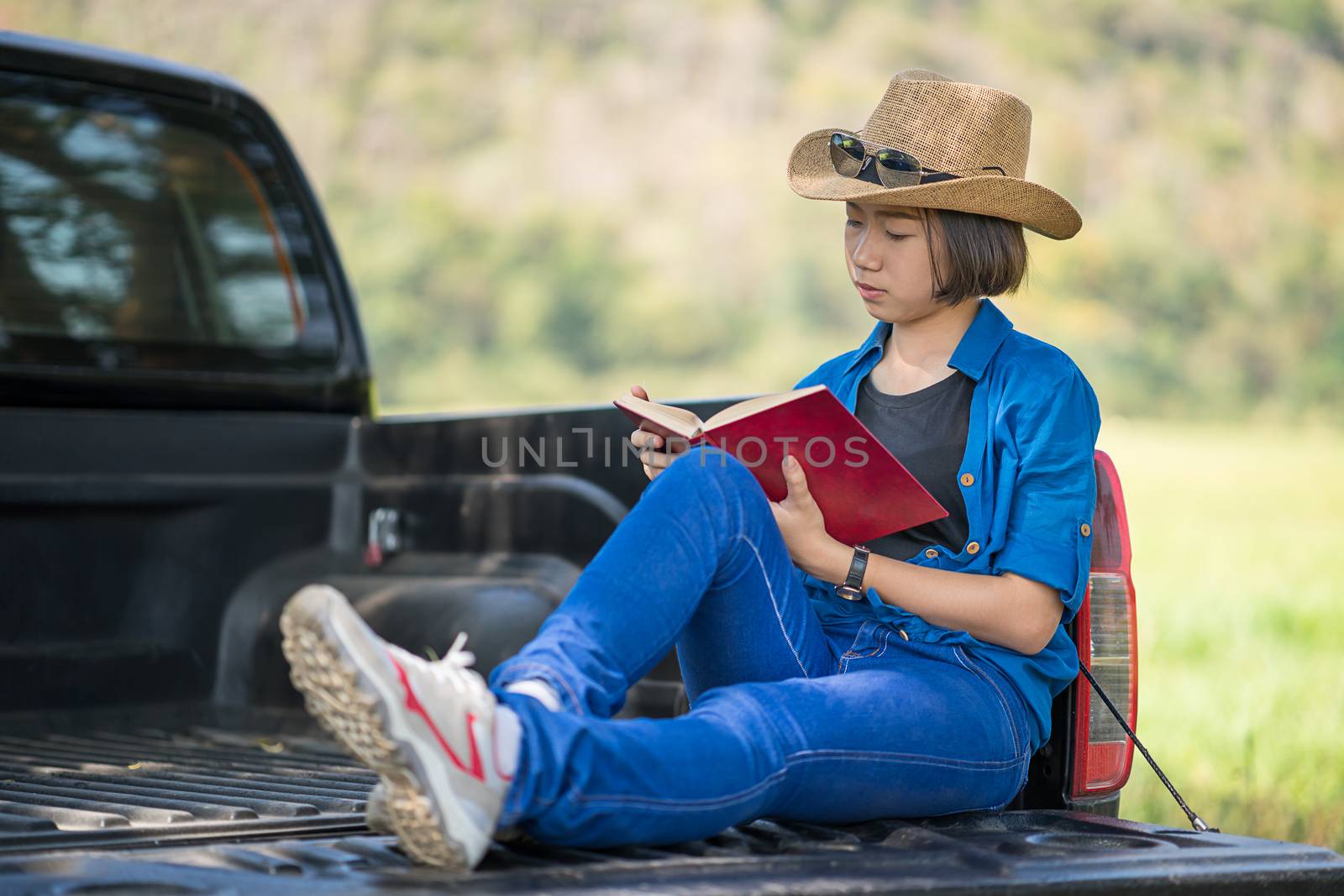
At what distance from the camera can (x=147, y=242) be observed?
139 inches

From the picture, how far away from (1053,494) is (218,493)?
181 cm

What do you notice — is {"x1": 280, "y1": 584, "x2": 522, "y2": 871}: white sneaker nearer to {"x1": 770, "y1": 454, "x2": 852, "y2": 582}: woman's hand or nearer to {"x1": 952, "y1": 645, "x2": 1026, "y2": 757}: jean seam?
{"x1": 770, "y1": 454, "x2": 852, "y2": 582}: woman's hand

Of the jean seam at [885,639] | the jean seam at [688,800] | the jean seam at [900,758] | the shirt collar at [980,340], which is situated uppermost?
the shirt collar at [980,340]

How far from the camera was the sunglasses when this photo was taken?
2.46 metres

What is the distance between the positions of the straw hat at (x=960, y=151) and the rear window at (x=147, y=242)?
1.54 m

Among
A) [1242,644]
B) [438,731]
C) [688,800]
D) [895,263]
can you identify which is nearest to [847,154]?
[895,263]

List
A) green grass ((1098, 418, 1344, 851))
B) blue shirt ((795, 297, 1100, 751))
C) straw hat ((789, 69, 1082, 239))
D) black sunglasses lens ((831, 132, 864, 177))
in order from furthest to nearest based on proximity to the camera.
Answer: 1. green grass ((1098, 418, 1344, 851))
2. black sunglasses lens ((831, 132, 864, 177))
3. straw hat ((789, 69, 1082, 239))
4. blue shirt ((795, 297, 1100, 751))

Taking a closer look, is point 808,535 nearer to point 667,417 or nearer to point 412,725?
point 667,417

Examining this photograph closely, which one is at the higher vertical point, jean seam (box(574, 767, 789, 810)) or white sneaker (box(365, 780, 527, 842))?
jean seam (box(574, 767, 789, 810))

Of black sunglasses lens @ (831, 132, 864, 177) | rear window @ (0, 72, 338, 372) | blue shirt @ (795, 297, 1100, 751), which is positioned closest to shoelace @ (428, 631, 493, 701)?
blue shirt @ (795, 297, 1100, 751)

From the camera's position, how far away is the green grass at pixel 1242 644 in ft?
15.9

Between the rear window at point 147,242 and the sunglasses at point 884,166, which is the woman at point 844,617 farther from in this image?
the rear window at point 147,242

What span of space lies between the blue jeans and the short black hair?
502mm

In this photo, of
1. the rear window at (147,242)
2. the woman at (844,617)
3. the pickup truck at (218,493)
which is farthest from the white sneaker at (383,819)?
the rear window at (147,242)
